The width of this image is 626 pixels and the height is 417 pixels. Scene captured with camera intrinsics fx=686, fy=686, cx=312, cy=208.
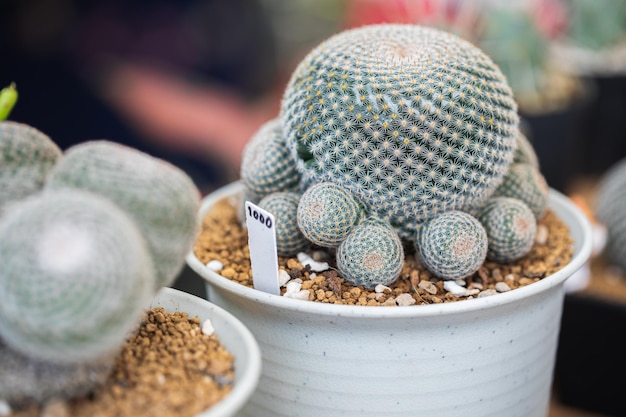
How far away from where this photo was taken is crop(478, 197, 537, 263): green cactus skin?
111cm

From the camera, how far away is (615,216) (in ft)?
5.78

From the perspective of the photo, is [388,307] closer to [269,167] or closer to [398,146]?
[398,146]

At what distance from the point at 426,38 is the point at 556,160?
1.16 meters

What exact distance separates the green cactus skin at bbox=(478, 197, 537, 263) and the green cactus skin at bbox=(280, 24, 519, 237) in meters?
0.05

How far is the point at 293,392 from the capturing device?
3.34 ft

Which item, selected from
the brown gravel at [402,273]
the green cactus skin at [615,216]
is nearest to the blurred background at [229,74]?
the green cactus skin at [615,216]

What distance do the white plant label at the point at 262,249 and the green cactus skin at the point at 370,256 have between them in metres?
0.11

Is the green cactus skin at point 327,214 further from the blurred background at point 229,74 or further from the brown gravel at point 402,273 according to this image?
the blurred background at point 229,74

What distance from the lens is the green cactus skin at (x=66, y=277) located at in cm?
67

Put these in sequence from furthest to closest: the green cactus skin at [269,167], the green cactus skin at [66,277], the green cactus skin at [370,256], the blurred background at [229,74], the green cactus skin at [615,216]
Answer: the blurred background at [229,74]
the green cactus skin at [615,216]
the green cactus skin at [269,167]
the green cactus skin at [370,256]
the green cactus skin at [66,277]

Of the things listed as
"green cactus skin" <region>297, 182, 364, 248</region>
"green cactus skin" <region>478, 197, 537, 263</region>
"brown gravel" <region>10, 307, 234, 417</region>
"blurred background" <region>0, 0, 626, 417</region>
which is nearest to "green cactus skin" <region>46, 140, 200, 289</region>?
"brown gravel" <region>10, 307, 234, 417</region>

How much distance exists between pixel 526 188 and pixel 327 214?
39 cm

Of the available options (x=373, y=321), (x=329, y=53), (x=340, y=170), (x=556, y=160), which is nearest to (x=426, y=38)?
(x=329, y=53)

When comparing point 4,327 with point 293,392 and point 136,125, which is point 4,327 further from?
point 136,125
